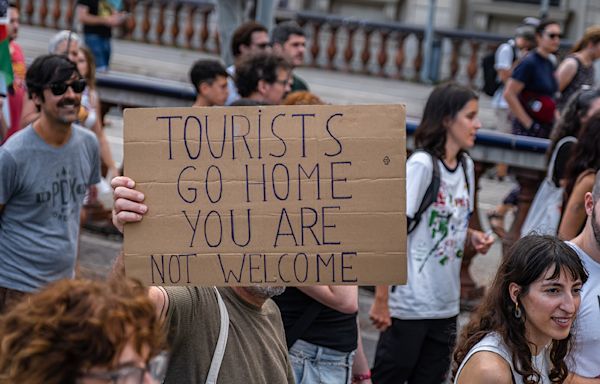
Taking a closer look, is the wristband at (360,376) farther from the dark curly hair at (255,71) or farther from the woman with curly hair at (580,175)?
the dark curly hair at (255,71)

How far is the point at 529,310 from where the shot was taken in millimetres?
3387

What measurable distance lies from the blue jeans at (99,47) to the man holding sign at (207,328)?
11010 millimetres

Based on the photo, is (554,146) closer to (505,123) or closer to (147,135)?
(147,135)

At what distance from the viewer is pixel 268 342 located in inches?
132

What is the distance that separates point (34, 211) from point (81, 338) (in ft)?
9.87

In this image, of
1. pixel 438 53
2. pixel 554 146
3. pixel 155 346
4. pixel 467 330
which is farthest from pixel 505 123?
pixel 438 53

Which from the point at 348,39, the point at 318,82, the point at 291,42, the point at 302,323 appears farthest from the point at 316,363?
the point at 348,39

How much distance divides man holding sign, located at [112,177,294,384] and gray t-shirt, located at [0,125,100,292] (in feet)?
5.98

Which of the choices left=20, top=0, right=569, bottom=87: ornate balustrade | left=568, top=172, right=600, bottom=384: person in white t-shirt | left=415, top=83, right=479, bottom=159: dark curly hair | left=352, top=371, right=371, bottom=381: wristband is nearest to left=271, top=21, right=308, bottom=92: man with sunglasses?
left=415, top=83, right=479, bottom=159: dark curly hair

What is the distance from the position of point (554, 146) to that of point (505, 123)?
5.63 meters

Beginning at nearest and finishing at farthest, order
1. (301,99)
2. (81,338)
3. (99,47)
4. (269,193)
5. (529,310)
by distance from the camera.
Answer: (81,338) → (269,193) → (529,310) → (301,99) → (99,47)

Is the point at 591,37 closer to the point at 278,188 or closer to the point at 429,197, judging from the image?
the point at 429,197

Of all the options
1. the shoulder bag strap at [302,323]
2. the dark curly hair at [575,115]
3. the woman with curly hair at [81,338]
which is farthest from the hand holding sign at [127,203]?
the dark curly hair at [575,115]

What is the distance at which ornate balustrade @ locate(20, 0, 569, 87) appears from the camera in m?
21.8
